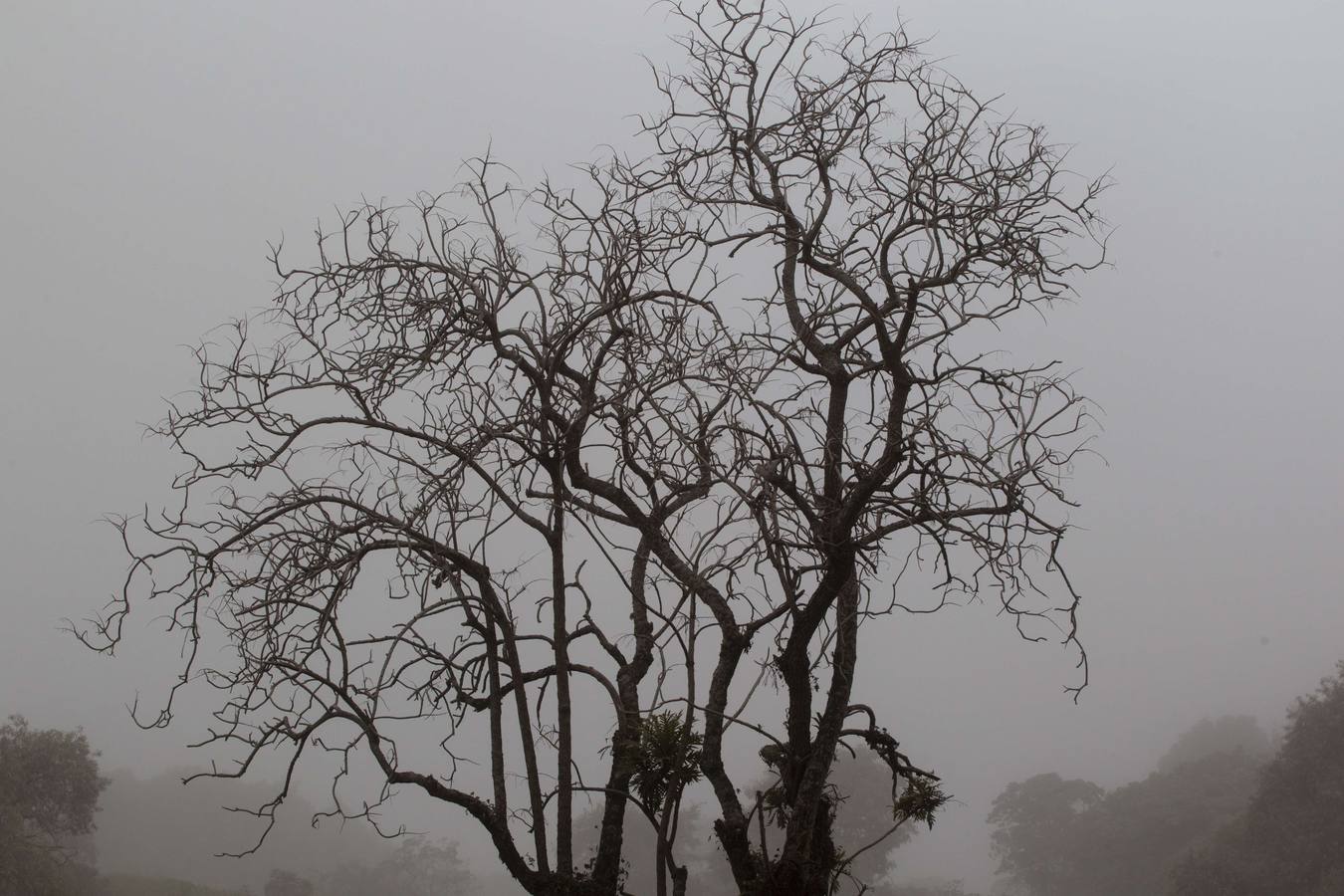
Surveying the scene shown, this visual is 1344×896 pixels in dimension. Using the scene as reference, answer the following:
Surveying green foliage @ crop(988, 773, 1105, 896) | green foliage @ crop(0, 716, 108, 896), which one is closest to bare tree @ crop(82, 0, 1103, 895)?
green foliage @ crop(0, 716, 108, 896)

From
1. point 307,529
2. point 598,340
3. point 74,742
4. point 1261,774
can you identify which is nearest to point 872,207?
point 598,340

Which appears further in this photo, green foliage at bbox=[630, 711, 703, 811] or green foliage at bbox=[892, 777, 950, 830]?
green foliage at bbox=[892, 777, 950, 830]

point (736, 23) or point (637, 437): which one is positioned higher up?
→ point (736, 23)

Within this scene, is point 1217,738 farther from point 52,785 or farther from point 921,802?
point 921,802

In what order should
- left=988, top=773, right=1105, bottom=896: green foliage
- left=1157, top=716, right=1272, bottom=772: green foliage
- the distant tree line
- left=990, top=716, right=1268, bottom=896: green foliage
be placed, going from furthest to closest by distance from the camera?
left=1157, top=716, right=1272, bottom=772: green foliage < left=988, top=773, right=1105, bottom=896: green foliage < left=990, top=716, right=1268, bottom=896: green foliage < the distant tree line

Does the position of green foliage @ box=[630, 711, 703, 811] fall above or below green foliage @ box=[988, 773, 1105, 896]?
below

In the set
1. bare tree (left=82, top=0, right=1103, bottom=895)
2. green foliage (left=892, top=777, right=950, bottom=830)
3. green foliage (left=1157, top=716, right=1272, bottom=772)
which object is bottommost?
green foliage (left=892, top=777, right=950, bottom=830)

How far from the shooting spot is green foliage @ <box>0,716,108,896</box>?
1925cm

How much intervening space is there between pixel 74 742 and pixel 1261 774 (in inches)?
998

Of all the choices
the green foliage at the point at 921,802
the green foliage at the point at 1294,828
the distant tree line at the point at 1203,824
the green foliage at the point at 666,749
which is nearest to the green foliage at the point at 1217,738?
the distant tree line at the point at 1203,824

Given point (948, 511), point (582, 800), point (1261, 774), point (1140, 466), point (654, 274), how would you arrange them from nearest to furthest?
1. point (948, 511)
2. point (654, 274)
3. point (1261, 774)
4. point (582, 800)
5. point (1140, 466)

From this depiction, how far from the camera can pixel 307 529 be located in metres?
5.12

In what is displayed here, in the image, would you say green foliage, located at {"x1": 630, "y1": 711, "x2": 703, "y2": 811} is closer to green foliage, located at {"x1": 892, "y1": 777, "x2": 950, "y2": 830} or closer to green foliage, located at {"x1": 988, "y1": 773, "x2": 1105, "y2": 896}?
green foliage, located at {"x1": 892, "y1": 777, "x2": 950, "y2": 830}

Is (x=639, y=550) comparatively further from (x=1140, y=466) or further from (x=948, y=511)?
(x=1140, y=466)
